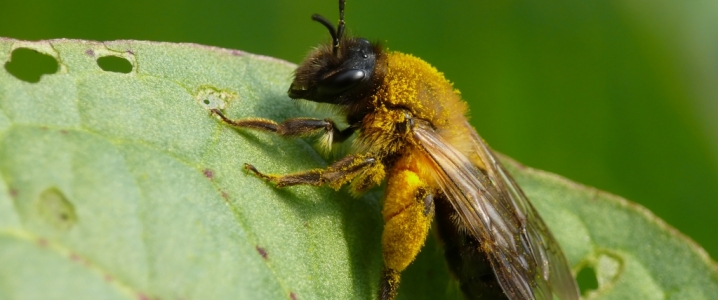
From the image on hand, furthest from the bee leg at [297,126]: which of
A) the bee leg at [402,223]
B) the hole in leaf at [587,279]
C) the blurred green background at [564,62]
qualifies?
the blurred green background at [564,62]

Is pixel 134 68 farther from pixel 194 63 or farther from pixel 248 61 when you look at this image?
pixel 248 61

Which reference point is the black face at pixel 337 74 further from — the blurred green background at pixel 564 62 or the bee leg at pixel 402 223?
Result: the blurred green background at pixel 564 62

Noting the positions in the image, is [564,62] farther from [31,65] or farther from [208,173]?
[31,65]

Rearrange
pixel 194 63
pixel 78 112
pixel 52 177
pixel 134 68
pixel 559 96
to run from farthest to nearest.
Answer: pixel 559 96 < pixel 194 63 < pixel 134 68 < pixel 78 112 < pixel 52 177

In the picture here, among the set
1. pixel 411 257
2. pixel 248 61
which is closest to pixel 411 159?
pixel 411 257

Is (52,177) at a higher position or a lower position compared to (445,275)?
higher

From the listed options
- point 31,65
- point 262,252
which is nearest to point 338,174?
point 262,252
